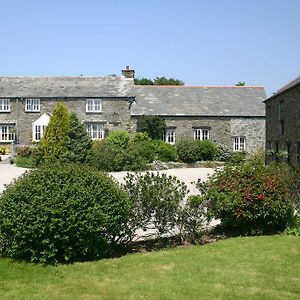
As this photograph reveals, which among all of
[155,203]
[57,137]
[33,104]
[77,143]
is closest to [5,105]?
[33,104]

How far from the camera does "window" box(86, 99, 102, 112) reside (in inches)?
1638

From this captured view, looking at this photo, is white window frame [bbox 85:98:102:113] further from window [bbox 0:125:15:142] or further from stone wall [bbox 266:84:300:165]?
stone wall [bbox 266:84:300:165]

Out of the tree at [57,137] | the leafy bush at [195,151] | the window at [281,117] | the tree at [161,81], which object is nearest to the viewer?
the window at [281,117]

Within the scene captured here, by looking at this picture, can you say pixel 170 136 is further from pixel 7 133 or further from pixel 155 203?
pixel 155 203

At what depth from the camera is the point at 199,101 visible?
143ft

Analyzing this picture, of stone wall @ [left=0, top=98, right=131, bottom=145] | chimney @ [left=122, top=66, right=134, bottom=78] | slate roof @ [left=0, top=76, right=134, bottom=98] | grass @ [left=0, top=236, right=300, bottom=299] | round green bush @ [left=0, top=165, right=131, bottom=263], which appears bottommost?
grass @ [left=0, top=236, right=300, bottom=299]

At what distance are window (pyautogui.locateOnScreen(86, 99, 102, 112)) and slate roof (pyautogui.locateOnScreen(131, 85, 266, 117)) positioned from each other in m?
3.19

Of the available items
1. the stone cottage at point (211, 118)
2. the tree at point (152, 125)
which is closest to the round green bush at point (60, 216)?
the tree at point (152, 125)

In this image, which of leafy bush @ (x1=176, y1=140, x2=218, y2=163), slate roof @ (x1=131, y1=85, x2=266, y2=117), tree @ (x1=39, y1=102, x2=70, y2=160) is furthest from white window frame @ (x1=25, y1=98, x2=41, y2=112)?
leafy bush @ (x1=176, y1=140, x2=218, y2=163)

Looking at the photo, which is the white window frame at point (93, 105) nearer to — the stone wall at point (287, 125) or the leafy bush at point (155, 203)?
the stone wall at point (287, 125)

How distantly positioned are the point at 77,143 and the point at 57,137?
1643mm

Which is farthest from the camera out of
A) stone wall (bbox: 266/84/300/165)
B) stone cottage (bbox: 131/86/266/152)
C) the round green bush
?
stone cottage (bbox: 131/86/266/152)

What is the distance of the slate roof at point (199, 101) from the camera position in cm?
4184

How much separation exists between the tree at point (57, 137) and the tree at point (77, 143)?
31 centimetres
